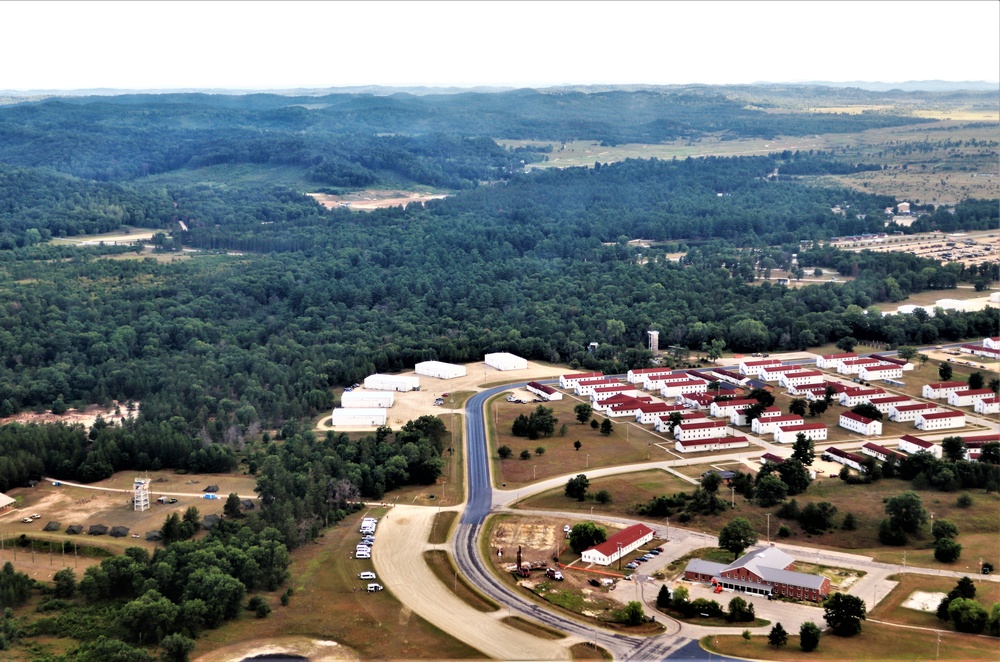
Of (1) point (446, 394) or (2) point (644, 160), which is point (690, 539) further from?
(2) point (644, 160)

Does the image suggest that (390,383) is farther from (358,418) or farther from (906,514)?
(906,514)

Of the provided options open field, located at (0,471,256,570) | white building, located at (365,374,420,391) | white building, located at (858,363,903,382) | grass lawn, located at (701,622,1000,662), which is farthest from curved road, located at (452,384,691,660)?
white building, located at (858,363,903,382)

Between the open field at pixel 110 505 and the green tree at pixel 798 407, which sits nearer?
the open field at pixel 110 505

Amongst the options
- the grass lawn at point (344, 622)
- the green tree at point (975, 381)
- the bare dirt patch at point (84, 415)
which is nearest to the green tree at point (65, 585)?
the grass lawn at point (344, 622)

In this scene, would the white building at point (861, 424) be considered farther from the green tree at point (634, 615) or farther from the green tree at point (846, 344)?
the green tree at point (634, 615)

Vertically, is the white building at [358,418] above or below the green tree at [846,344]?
below

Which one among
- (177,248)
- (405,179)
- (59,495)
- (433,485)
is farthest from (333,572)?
(405,179)

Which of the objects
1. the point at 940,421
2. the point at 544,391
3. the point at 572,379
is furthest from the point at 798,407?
the point at 544,391
